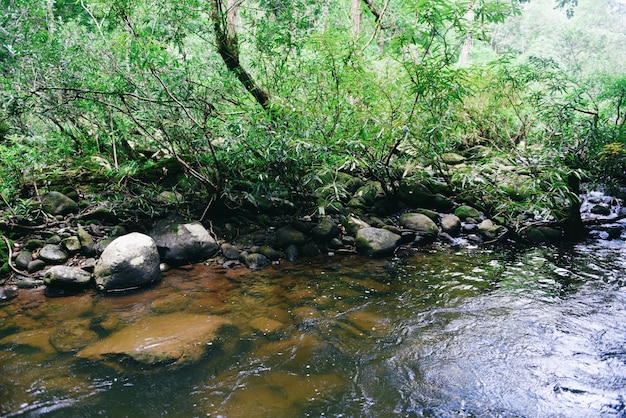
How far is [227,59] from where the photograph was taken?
20.1 ft

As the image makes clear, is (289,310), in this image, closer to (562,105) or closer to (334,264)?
(334,264)

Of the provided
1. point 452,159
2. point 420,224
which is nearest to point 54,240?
point 420,224

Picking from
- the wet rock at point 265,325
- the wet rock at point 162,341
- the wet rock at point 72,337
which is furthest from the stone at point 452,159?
the wet rock at point 72,337

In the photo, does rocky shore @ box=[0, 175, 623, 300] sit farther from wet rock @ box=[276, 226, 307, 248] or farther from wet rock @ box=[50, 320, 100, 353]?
wet rock @ box=[50, 320, 100, 353]

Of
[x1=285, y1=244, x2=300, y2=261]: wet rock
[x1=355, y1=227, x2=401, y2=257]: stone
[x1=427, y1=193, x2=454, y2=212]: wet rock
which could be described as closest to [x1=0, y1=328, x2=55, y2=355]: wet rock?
[x1=285, y1=244, x2=300, y2=261]: wet rock

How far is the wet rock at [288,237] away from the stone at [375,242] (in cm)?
86

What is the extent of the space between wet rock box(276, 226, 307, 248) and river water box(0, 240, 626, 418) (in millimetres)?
613

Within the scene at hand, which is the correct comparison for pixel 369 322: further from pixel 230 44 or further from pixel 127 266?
pixel 230 44

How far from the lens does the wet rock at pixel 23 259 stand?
527 cm

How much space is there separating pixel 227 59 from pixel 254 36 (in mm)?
597

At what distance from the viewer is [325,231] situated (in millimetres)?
6418

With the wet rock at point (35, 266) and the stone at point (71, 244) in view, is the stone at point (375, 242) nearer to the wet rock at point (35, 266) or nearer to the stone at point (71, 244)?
the stone at point (71, 244)

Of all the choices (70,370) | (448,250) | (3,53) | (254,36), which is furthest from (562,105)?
(3,53)

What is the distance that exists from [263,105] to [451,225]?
3.71m
